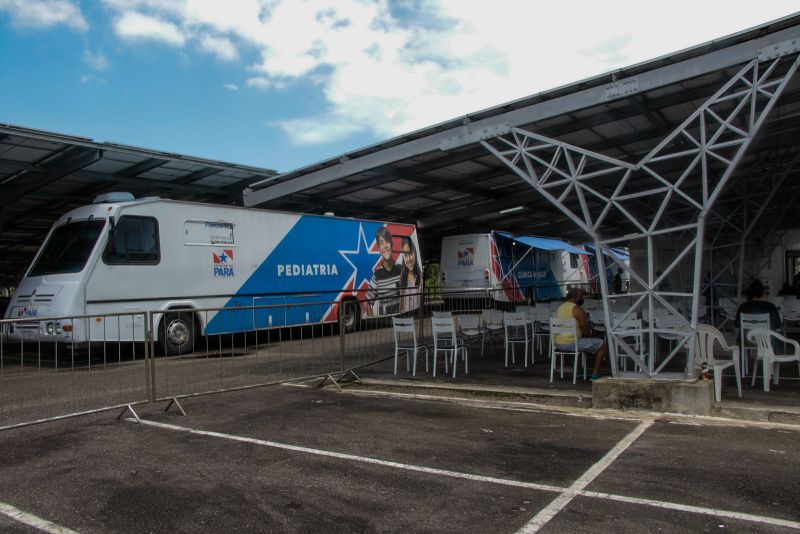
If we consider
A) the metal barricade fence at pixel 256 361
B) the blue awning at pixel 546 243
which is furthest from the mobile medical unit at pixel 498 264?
the metal barricade fence at pixel 256 361

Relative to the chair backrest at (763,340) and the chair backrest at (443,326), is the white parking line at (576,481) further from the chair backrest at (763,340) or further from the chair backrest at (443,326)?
the chair backrest at (443,326)

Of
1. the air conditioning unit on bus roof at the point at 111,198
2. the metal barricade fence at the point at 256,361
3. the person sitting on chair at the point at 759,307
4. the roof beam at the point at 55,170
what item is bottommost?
the metal barricade fence at the point at 256,361

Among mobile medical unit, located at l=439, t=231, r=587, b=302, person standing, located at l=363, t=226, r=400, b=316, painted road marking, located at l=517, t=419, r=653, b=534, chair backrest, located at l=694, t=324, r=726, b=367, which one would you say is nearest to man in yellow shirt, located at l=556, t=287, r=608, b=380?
chair backrest, located at l=694, t=324, r=726, b=367

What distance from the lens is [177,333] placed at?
470 inches

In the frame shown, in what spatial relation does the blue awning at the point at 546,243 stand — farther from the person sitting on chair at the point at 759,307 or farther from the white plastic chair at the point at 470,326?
the person sitting on chair at the point at 759,307

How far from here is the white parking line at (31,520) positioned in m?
3.71

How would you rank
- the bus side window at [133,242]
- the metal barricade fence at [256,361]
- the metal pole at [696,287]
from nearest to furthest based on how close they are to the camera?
the metal pole at [696,287], the metal barricade fence at [256,361], the bus side window at [133,242]

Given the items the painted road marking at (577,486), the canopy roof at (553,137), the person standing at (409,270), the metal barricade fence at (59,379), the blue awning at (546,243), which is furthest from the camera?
the blue awning at (546,243)

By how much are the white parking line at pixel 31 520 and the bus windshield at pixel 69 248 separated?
7436mm

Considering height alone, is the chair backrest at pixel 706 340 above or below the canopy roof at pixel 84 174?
below

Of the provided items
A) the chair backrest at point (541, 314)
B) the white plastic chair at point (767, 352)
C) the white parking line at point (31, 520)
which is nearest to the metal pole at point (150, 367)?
the white parking line at point (31, 520)

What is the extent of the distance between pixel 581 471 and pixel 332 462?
207 cm

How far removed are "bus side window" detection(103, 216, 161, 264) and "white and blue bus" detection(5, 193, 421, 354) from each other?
0.02 metres

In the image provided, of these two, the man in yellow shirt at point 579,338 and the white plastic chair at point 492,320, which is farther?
the white plastic chair at point 492,320
